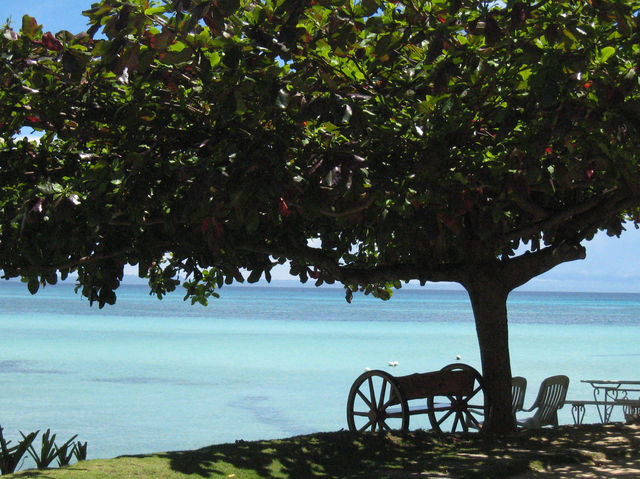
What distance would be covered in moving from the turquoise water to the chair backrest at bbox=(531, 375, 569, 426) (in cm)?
709

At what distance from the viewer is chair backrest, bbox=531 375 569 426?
11.1m

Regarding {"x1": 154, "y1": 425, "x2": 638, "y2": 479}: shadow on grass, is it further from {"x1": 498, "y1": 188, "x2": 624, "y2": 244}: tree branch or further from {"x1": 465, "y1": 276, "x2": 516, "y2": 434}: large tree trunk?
{"x1": 498, "y1": 188, "x2": 624, "y2": 244}: tree branch

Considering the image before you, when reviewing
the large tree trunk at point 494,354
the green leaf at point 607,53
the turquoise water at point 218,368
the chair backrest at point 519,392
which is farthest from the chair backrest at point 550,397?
the turquoise water at point 218,368

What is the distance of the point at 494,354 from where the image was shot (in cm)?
964

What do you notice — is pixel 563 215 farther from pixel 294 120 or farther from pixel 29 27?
pixel 29 27

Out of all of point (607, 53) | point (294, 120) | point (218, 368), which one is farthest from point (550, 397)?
point (218, 368)

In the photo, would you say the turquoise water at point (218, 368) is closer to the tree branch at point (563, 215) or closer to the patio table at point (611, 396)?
the patio table at point (611, 396)

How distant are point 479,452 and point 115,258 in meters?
4.44

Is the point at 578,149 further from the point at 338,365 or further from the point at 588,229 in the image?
the point at 338,365

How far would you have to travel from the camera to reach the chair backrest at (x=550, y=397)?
439 inches

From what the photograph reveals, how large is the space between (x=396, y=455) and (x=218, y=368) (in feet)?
65.0

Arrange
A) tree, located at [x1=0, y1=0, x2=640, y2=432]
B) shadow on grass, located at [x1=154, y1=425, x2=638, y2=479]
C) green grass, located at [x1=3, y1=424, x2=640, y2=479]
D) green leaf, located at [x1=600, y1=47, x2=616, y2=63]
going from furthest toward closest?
shadow on grass, located at [x1=154, y1=425, x2=638, y2=479], green grass, located at [x1=3, y1=424, x2=640, y2=479], green leaf, located at [x1=600, y1=47, x2=616, y2=63], tree, located at [x1=0, y1=0, x2=640, y2=432]

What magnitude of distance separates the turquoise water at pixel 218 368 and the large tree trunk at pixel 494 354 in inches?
329

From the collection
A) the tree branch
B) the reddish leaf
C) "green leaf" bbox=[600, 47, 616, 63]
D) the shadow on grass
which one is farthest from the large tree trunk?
the reddish leaf
